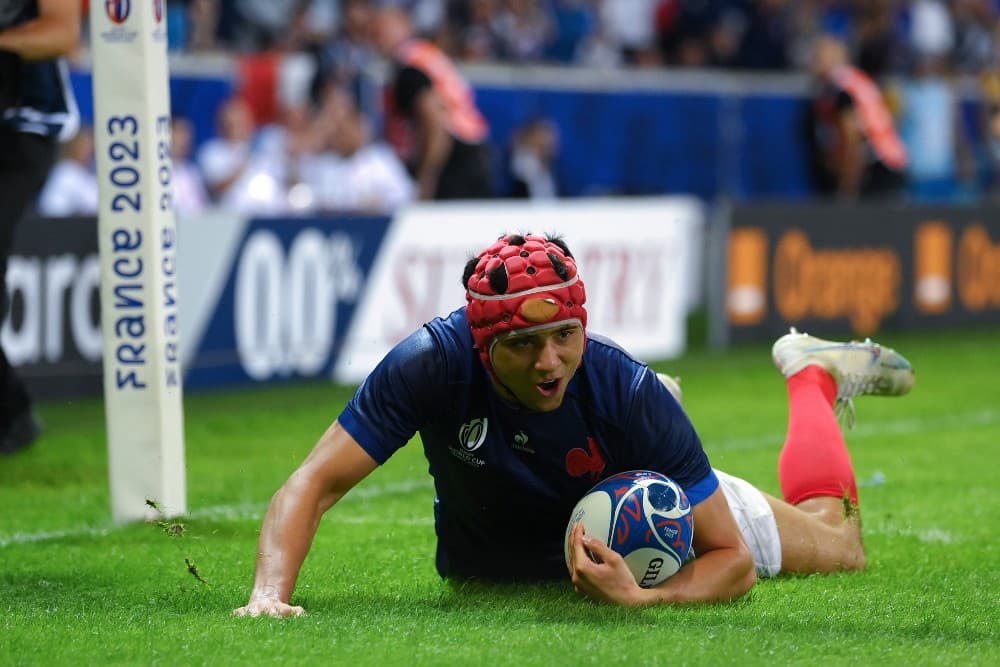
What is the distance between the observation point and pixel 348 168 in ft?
44.5

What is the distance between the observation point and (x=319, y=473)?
15.7 feet

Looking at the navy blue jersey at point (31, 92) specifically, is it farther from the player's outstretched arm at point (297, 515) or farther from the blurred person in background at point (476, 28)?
the blurred person in background at point (476, 28)

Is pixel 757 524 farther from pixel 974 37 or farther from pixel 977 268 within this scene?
pixel 974 37

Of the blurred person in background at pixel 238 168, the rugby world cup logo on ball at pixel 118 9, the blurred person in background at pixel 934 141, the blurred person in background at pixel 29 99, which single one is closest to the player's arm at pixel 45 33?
the blurred person in background at pixel 29 99

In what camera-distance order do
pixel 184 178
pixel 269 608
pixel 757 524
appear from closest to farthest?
pixel 269 608 < pixel 757 524 < pixel 184 178

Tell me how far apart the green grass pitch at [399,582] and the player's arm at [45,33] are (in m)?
1.86

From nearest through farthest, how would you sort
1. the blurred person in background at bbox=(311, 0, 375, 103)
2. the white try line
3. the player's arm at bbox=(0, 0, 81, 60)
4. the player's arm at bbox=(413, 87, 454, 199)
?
1. the white try line
2. the player's arm at bbox=(0, 0, 81, 60)
3. the player's arm at bbox=(413, 87, 454, 199)
4. the blurred person in background at bbox=(311, 0, 375, 103)

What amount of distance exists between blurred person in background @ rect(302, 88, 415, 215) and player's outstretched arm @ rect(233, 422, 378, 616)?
28.3 feet

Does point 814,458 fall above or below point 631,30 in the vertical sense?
below

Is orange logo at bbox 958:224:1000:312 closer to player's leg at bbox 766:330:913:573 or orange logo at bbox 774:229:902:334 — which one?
orange logo at bbox 774:229:902:334

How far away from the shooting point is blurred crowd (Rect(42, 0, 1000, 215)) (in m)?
13.5

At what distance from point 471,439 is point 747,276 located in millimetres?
9210

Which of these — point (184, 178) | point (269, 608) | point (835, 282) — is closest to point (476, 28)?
point (835, 282)

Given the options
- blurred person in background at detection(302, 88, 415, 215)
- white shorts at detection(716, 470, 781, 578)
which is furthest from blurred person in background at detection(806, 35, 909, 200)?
white shorts at detection(716, 470, 781, 578)
